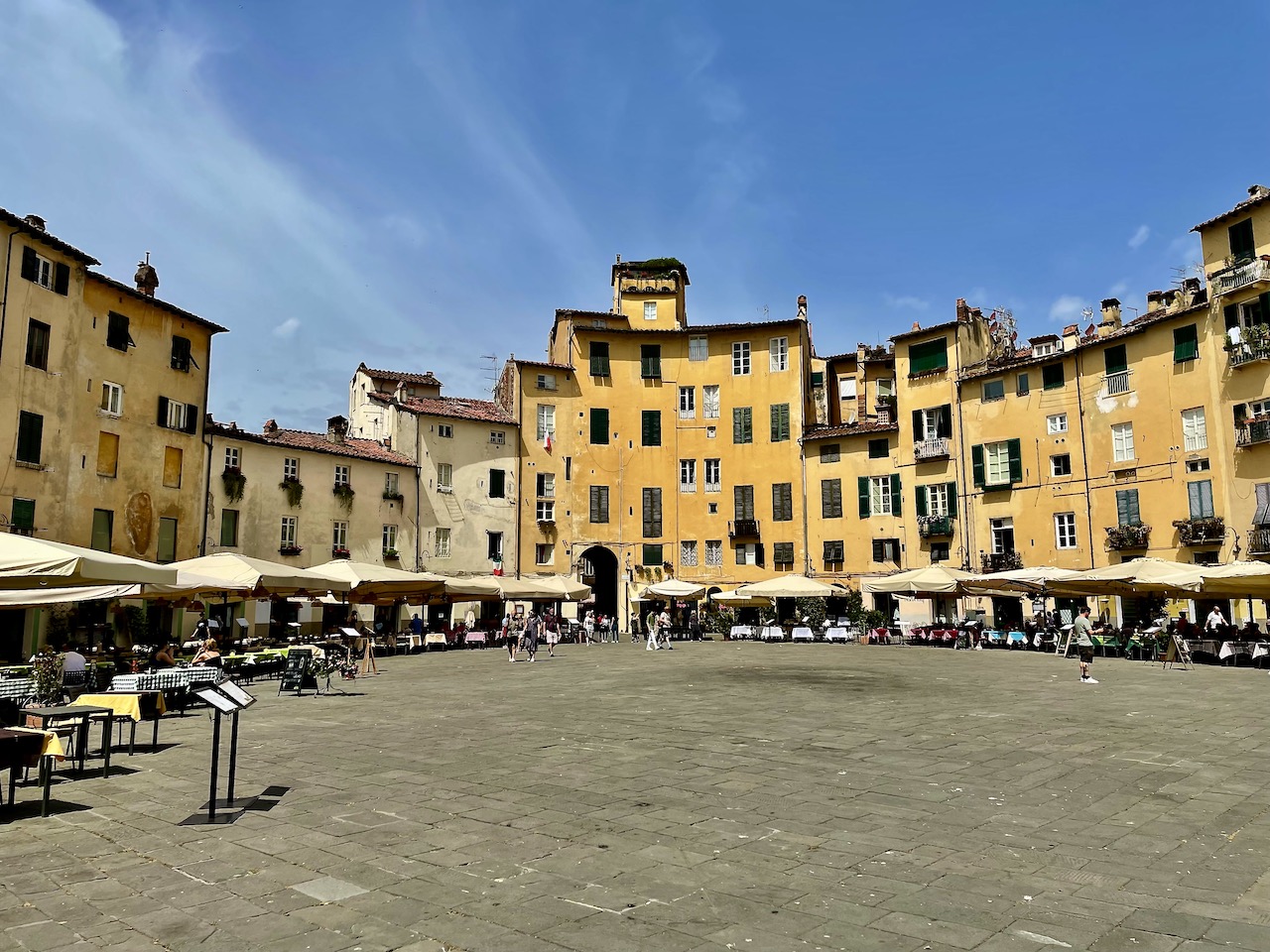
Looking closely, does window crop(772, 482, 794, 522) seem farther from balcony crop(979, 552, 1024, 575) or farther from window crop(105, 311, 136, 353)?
window crop(105, 311, 136, 353)

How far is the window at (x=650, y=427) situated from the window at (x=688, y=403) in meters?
1.39

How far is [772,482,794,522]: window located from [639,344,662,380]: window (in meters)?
9.57

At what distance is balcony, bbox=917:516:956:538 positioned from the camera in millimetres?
41562

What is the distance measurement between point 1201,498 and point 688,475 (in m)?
25.0

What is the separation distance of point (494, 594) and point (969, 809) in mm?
29155

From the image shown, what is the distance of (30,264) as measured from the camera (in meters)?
26.8

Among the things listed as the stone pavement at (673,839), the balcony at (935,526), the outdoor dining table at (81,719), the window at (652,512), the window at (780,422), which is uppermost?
the window at (780,422)

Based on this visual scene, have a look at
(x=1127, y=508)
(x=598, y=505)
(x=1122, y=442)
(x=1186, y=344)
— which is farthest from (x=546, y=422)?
(x=1186, y=344)

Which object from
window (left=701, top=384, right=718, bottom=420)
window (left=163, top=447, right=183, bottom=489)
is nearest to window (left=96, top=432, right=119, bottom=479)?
window (left=163, top=447, right=183, bottom=489)

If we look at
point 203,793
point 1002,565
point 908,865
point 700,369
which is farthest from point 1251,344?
point 203,793

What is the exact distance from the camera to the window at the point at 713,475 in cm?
4931

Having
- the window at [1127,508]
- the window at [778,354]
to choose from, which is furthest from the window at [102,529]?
the window at [1127,508]

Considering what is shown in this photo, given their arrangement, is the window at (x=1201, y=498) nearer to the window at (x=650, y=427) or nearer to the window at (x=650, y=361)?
the window at (x=650, y=427)

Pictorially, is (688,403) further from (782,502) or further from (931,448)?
(931,448)
